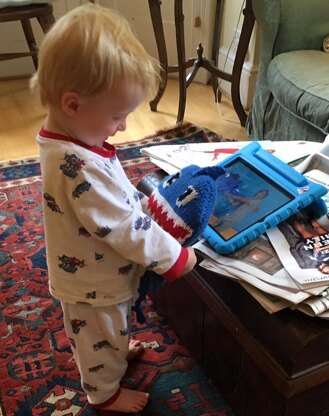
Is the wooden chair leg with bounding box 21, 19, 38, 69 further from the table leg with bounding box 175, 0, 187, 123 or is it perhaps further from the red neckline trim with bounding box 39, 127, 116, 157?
the red neckline trim with bounding box 39, 127, 116, 157

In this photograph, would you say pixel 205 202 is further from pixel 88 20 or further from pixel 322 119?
pixel 322 119

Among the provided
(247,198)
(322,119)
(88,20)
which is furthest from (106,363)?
(322,119)

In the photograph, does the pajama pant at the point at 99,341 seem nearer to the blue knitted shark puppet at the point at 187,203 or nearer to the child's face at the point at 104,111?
the blue knitted shark puppet at the point at 187,203

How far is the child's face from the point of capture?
75cm

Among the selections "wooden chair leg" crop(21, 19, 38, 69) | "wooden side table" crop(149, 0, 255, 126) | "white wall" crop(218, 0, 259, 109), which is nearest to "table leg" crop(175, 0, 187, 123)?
"wooden side table" crop(149, 0, 255, 126)

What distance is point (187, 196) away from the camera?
902mm

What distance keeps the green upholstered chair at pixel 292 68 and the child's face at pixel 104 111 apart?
101 centimetres

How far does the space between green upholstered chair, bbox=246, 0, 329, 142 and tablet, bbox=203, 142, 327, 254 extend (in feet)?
2.17

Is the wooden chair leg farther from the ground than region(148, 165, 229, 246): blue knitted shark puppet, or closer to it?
closer to it

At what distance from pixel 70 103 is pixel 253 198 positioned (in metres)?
0.43

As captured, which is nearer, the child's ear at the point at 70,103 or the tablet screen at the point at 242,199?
the child's ear at the point at 70,103

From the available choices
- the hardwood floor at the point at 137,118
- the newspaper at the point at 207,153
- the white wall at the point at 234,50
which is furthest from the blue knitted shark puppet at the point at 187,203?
the white wall at the point at 234,50

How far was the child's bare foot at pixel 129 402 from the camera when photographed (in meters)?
1.07

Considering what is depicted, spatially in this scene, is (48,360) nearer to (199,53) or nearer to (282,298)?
(282,298)
